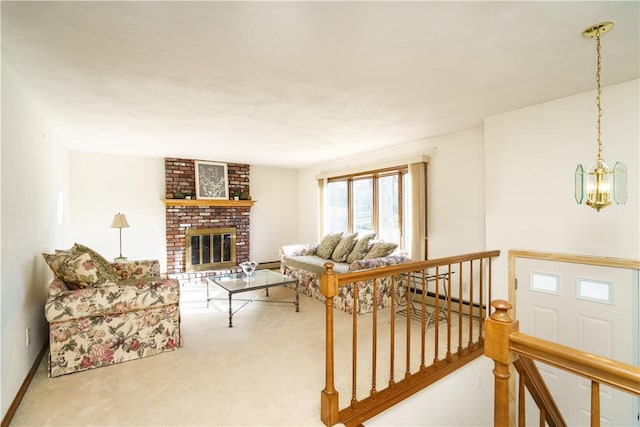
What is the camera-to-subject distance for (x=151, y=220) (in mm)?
5746

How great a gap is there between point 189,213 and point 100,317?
3588 millimetres

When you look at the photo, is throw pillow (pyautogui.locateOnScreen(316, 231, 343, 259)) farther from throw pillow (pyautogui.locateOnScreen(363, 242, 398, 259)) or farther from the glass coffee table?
the glass coffee table

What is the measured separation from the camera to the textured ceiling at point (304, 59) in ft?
5.38

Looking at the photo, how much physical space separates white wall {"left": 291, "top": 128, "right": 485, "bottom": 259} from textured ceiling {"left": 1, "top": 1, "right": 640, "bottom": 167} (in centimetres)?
47

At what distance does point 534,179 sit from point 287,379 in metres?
3.01

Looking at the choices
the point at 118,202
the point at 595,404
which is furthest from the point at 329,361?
the point at 118,202

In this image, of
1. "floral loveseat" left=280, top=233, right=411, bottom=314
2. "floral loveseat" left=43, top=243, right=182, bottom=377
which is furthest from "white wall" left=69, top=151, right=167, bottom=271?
"floral loveseat" left=43, top=243, right=182, bottom=377

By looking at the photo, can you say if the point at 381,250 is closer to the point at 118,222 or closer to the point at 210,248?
the point at 210,248

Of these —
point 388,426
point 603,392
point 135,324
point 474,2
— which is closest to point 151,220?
point 135,324

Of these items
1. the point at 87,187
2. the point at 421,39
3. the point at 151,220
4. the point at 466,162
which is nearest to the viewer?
the point at 421,39

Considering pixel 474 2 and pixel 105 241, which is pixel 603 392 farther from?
pixel 105 241

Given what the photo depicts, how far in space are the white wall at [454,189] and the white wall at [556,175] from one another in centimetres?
44

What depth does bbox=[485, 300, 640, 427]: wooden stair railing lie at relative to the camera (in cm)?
87

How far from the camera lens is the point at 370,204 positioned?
5500mm
